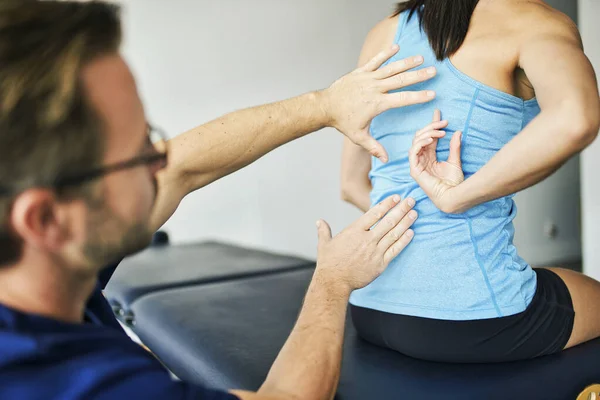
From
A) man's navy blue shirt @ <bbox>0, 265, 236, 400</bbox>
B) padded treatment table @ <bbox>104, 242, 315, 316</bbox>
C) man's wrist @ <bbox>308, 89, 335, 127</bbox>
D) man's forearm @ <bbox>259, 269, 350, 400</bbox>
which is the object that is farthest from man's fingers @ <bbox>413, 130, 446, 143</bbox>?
padded treatment table @ <bbox>104, 242, 315, 316</bbox>

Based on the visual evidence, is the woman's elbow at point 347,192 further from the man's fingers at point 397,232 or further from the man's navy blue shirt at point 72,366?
the man's navy blue shirt at point 72,366

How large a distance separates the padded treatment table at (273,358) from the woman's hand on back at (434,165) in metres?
0.33

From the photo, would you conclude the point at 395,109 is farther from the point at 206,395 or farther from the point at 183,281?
the point at 183,281

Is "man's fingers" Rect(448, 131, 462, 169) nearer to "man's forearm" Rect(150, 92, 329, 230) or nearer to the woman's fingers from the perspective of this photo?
the woman's fingers

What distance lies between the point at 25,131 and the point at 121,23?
22cm

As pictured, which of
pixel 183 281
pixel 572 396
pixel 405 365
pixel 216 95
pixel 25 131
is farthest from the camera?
pixel 216 95

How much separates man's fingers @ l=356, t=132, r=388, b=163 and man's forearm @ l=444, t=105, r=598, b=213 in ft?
0.64

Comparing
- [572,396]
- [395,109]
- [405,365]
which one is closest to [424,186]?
[395,109]

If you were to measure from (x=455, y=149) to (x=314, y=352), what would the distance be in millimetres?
501

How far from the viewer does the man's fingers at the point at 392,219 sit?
1211 millimetres

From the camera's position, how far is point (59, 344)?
0.71 m

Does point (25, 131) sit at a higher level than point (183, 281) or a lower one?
higher

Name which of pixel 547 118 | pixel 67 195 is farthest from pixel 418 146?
pixel 67 195

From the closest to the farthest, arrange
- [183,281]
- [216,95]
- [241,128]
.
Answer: [241,128] → [183,281] → [216,95]
